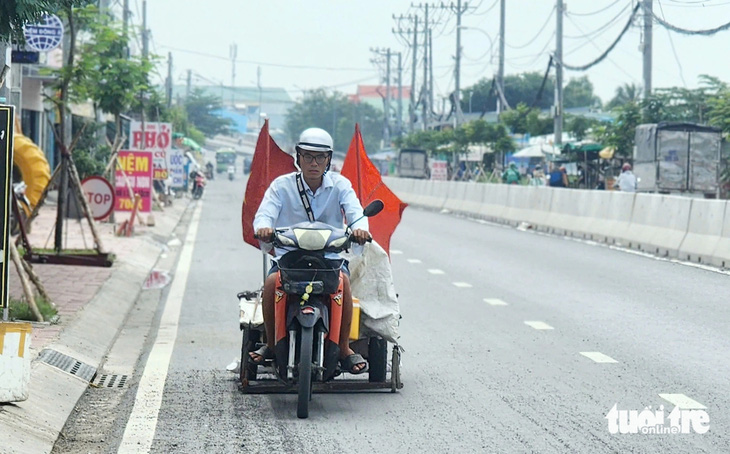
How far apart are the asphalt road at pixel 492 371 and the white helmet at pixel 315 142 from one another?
63.2 inches

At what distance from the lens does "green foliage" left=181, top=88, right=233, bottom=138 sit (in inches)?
5797

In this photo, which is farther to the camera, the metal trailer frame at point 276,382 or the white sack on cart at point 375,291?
the white sack on cart at point 375,291

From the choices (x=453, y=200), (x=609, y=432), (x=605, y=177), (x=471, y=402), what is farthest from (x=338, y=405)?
(x=605, y=177)

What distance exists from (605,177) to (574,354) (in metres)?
40.8

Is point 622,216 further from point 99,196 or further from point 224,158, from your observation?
point 224,158

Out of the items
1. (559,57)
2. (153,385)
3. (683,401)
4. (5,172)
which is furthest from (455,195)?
(5,172)

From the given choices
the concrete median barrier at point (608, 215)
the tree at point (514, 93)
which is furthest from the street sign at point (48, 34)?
the tree at point (514, 93)

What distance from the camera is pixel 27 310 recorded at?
11508 mm

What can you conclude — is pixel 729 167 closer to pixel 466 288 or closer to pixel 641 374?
pixel 466 288

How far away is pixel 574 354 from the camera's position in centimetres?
1012

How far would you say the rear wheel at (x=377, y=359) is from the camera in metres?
8.35

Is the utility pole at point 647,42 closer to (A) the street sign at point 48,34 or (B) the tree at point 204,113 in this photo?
(A) the street sign at point 48,34

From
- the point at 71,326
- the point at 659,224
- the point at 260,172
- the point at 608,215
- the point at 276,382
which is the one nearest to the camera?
the point at 276,382

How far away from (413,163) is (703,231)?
59719mm
